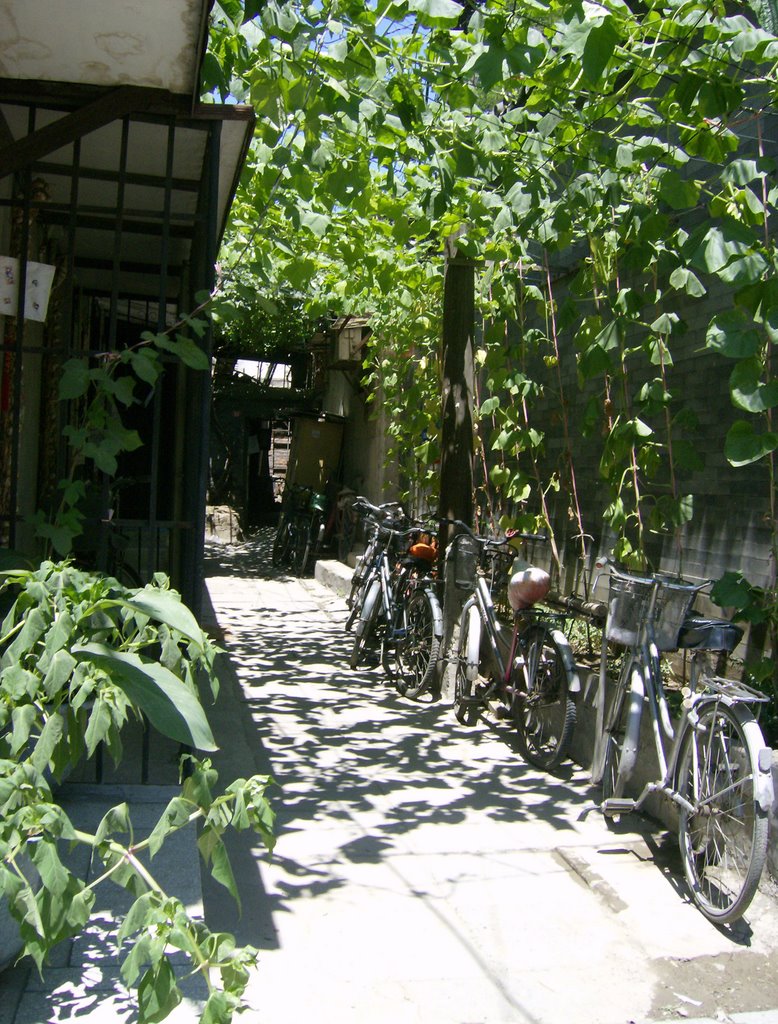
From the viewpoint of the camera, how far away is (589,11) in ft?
15.5

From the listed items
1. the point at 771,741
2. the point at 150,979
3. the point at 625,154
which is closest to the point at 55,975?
the point at 150,979

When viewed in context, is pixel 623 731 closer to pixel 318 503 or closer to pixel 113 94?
pixel 113 94

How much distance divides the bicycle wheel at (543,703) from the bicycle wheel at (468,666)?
1.38 ft

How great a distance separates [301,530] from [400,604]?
23.8 feet

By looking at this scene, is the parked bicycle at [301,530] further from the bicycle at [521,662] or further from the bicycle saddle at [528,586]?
the bicycle saddle at [528,586]

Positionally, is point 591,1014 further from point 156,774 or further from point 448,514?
point 448,514

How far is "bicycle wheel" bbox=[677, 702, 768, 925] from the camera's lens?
11.5ft

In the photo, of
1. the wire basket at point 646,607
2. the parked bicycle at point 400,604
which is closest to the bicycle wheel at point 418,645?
the parked bicycle at point 400,604

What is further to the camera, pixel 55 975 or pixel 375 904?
pixel 375 904

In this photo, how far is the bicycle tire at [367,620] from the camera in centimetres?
761

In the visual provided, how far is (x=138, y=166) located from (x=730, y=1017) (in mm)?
4835

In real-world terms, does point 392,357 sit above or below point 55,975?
above

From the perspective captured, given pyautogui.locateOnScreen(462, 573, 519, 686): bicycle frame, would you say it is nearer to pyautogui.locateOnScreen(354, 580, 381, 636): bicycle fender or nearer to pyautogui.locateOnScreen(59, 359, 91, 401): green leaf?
pyautogui.locateOnScreen(354, 580, 381, 636): bicycle fender

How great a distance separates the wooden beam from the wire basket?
2897mm
